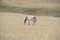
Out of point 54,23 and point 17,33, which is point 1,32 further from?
point 54,23

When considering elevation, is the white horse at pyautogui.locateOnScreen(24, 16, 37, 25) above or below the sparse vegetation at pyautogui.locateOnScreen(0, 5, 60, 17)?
below

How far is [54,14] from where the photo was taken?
0.78m

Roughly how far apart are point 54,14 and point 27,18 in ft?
0.46

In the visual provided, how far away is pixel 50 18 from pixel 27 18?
118 mm

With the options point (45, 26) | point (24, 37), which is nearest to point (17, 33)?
point (24, 37)

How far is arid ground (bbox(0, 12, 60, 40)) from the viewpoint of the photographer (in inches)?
30.8

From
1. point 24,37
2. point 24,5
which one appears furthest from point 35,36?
point 24,5

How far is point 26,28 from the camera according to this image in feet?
2.64

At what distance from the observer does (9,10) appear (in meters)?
0.80

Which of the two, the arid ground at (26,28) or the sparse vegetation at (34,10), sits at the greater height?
the sparse vegetation at (34,10)

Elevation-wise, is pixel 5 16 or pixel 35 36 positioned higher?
pixel 5 16

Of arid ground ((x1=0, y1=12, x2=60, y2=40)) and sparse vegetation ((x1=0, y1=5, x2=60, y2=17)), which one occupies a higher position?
sparse vegetation ((x1=0, y1=5, x2=60, y2=17))

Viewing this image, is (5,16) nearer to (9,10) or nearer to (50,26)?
(9,10)

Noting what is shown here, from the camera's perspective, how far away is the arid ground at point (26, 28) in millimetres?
782
